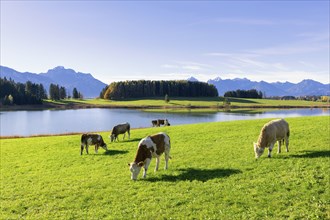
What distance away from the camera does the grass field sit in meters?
13.0

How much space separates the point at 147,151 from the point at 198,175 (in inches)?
132

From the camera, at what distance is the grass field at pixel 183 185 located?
13.0 meters

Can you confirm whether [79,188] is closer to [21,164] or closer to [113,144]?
[21,164]

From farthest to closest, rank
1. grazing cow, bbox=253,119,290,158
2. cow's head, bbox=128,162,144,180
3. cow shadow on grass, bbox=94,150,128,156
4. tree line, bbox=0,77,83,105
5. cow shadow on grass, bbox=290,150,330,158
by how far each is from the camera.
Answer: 1. tree line, bbox=0,77,83,105
2. cow shadow on grass, bbox=94,150,128,156
3. grazing cow, bbox=253,119,290,158
4. cow shadow on grass, bbox=290,150,330,158
5. cow's head, bbox=128,162,144,180

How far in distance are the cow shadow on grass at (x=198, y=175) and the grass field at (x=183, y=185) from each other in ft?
0.19

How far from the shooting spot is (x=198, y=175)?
1764cm

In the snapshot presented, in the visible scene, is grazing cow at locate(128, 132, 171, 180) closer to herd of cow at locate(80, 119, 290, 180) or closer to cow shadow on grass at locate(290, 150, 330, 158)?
herd of cow at locate(80, 119, 290, 180)

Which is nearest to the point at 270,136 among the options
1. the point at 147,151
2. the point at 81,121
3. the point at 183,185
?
the point at 183,185

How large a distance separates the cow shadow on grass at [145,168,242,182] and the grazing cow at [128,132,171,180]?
33.4 inches

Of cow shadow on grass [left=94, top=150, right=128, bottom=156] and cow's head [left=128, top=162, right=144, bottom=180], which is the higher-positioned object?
cow's head [left=128, top=162, right=144, bottom=180]

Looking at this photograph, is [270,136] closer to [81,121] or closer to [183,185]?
[183,185]

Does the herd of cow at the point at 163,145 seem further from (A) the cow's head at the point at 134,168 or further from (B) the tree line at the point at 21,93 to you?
(B) the tree line at the point at 21,93

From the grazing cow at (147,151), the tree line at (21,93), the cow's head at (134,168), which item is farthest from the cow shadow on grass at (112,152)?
the tree line at (21,93)

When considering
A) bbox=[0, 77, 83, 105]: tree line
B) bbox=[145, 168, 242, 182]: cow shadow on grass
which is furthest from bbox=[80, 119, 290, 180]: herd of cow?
bbox=[0, 77, 83, 105]: tree line
